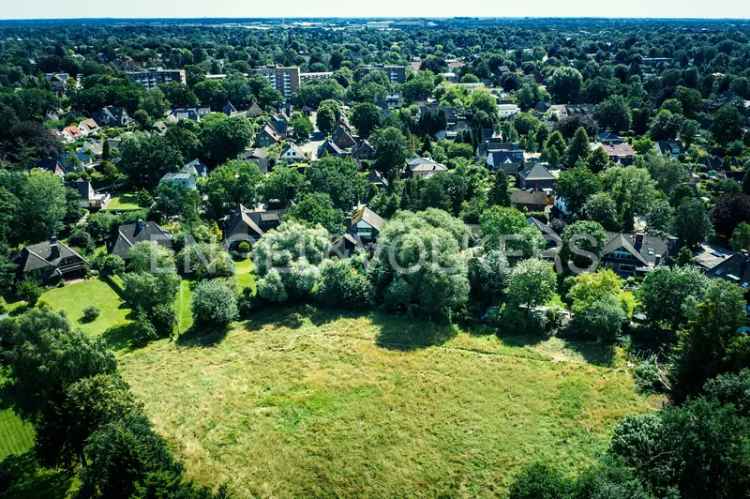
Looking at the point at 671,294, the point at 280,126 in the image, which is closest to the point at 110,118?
the point at 280,126

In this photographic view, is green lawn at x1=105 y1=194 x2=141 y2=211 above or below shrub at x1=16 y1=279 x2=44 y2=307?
above

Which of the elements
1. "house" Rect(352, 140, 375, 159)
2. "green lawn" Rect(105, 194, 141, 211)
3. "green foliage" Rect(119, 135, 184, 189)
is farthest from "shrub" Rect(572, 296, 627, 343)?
"green foliage" Rect(119, 135, 184, 189)

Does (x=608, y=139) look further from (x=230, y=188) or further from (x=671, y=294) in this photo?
(x=230, y=188)

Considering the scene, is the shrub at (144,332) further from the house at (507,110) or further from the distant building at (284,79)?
the distant building at (284,79)

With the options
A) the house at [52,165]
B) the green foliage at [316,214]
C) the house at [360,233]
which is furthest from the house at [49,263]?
the house at [52,165]

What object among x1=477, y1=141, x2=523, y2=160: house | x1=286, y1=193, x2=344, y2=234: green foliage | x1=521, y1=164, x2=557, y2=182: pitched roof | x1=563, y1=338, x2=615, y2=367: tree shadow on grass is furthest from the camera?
x1=477, y1=141, x2=523, y2=160: house

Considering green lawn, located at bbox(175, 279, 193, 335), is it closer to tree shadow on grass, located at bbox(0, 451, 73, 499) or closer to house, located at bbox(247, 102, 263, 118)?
tree shadow on grass, located at bbox(0, 451, 73, 499)

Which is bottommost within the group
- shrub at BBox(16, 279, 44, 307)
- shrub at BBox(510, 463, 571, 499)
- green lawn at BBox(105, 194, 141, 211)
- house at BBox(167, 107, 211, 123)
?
shrub at BBox(16, 279, 44, 307)
